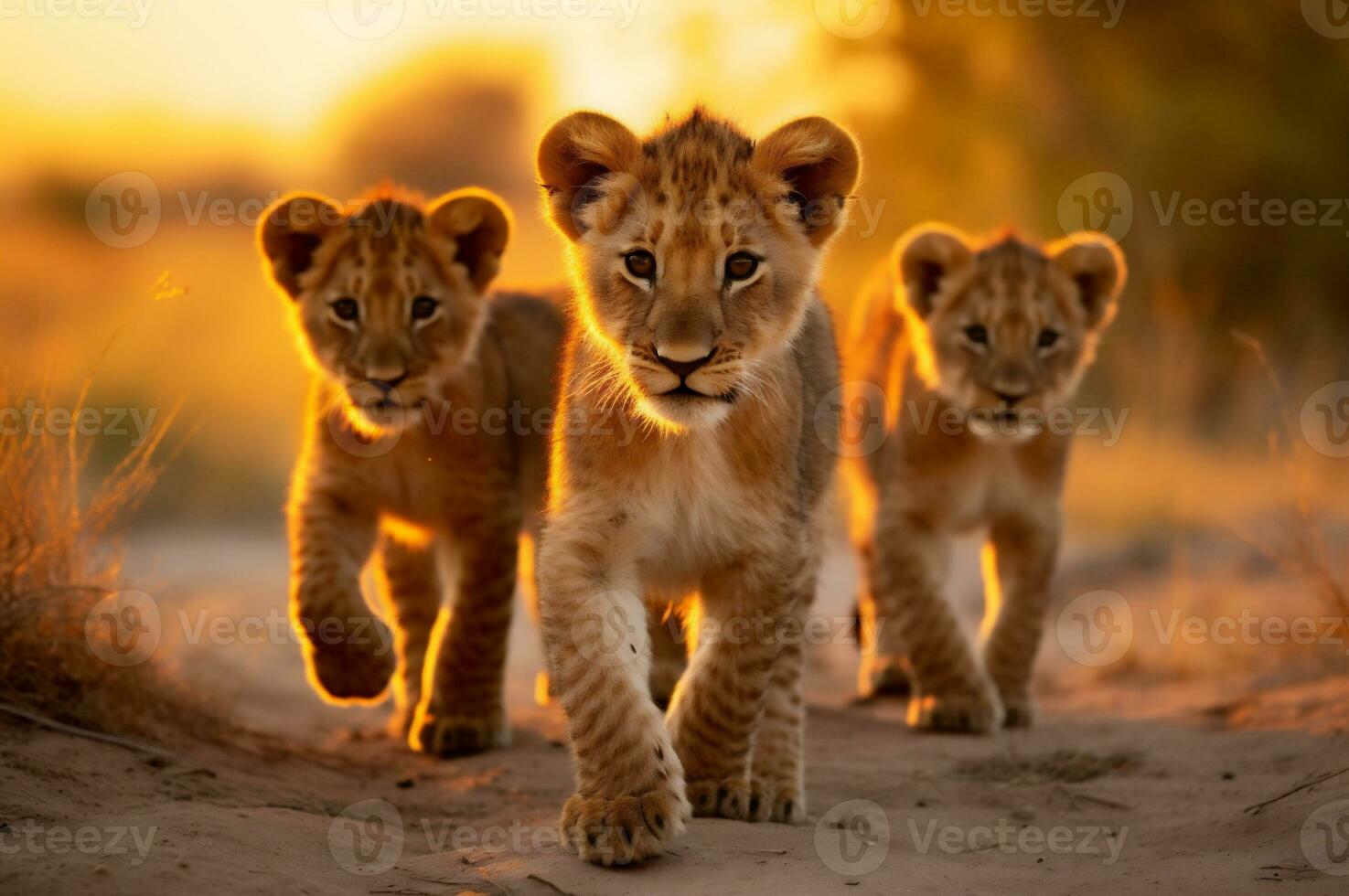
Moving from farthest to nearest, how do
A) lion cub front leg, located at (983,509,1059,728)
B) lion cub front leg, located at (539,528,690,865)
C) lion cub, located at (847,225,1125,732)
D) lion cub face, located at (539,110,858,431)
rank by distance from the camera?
lion cub front leg, located at (983,509,1059,728) < lion cub, located at (847,225,1125,732) < lion cub face, located at (539,110,858,431) < lion cub front leg, located at (539,528,690,865)

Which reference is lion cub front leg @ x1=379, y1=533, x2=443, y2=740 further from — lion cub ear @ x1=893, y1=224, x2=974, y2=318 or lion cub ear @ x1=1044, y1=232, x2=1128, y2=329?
lion cub ear @ x1=1044, y1=232, x2=1128, y2=329

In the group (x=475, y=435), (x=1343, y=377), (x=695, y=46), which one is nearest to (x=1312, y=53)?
(x=1343, y=377)

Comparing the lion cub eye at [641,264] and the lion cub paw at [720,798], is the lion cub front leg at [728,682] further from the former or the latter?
the lion cub eye at [641,264]

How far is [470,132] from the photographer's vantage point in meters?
29.4

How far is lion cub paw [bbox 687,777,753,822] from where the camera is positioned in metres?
4.76

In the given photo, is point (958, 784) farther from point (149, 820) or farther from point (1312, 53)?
point (1312, 53)

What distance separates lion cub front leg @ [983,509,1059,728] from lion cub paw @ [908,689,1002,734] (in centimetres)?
31

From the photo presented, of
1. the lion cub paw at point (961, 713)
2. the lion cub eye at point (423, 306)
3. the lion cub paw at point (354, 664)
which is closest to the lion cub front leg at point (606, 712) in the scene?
the lion cub paw at point (354, 664)

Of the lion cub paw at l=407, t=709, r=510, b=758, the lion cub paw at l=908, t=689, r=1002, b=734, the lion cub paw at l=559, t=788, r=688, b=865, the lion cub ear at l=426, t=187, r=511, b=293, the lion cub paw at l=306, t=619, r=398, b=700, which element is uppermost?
the lion cub ear at l=426, t=187, r=511, b=293

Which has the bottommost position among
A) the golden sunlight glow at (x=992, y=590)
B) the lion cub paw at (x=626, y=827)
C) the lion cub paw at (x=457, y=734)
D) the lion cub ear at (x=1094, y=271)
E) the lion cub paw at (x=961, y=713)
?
the lion cub paw at (x=626, y=827)

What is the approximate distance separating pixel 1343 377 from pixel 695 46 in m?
6.33

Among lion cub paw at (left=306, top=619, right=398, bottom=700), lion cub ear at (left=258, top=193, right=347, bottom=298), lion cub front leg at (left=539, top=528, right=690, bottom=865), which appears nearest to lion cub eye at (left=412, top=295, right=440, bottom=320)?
lion cub ear at (left=258, top=193, right=347, bottom=298)

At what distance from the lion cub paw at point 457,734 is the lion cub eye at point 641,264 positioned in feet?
7.90

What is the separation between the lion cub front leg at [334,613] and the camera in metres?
5.80
